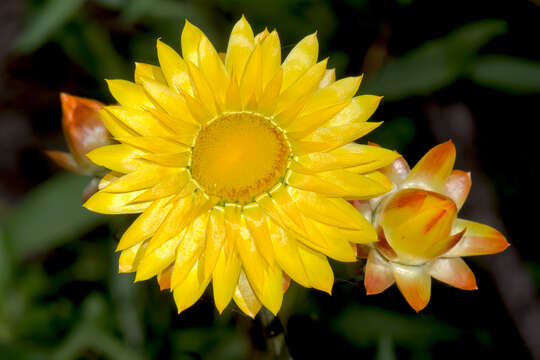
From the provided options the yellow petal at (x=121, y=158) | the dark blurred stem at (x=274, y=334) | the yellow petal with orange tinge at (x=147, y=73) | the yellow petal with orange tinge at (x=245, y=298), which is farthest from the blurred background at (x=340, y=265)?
the yellow petal with orange tinge at (x=147, y=73)

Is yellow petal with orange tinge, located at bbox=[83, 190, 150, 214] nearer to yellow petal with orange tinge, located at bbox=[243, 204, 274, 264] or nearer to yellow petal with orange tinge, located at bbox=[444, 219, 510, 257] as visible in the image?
yellow petal with orange tinge, located at bbox=[243, 204, 274, 264]

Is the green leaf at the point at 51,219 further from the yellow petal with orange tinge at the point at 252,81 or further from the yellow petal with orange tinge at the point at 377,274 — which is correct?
the yellow petal with orange tinge at the point at 377,274

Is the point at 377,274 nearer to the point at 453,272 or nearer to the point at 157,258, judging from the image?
the point at 453,272

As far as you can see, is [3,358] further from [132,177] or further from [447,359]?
[447,359]

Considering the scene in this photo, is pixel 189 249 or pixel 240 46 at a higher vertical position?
pixel 240 46

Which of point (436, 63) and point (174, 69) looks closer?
point (174, 69)

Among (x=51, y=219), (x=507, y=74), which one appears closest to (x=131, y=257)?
(x=51, y=219)

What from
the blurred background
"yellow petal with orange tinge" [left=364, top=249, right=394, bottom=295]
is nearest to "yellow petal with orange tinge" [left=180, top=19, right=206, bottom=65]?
"yellow petal with orange tinge" [left=364, top=249, right=394, bottom=295]
